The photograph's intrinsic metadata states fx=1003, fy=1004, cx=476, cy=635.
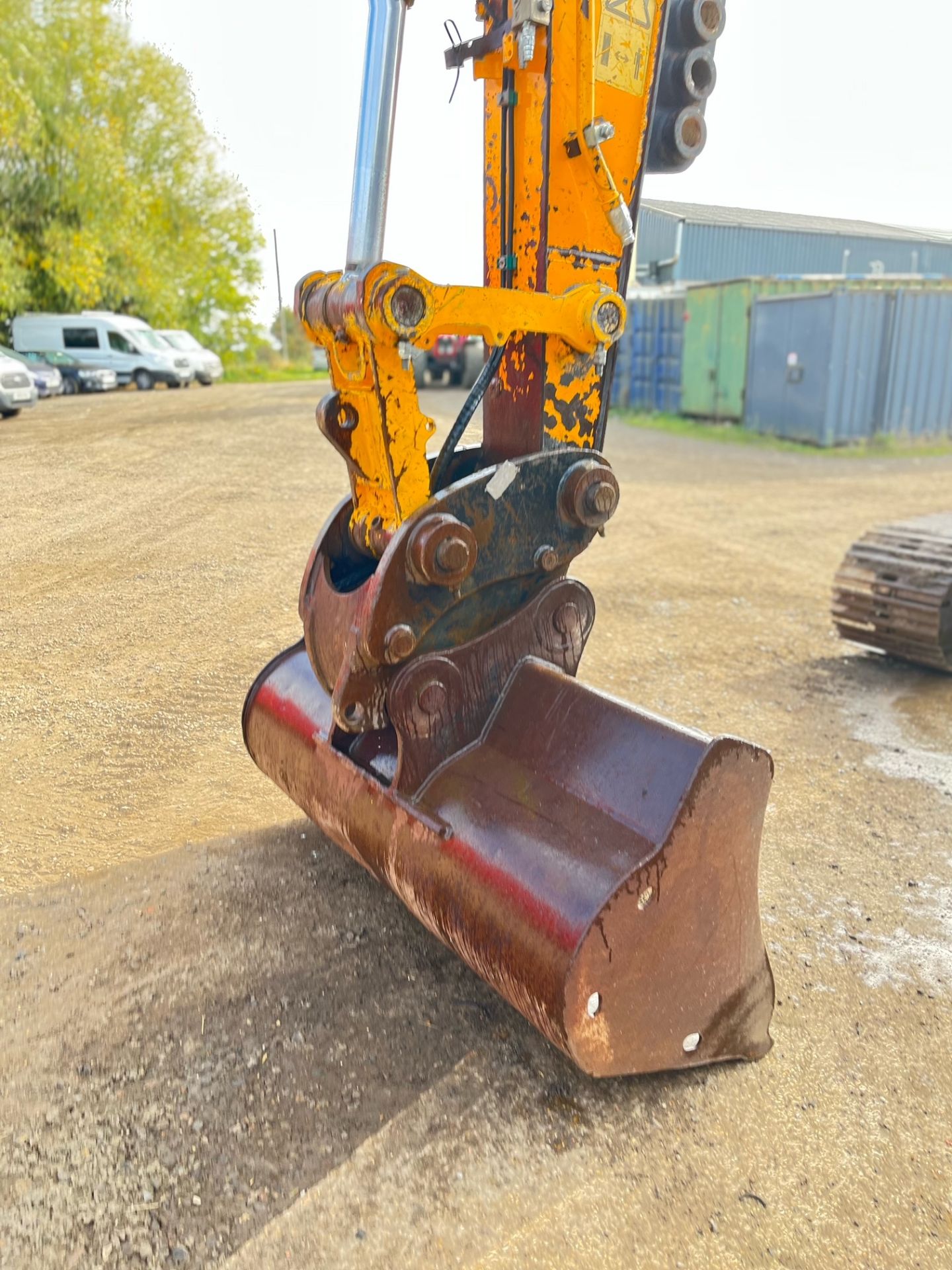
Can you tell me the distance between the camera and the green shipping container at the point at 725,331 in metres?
15.8

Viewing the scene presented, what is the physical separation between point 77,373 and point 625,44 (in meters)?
22.0

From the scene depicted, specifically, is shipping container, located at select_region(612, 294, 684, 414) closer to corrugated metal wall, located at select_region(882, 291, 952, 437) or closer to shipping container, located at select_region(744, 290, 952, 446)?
shipping container, located at select_region(744, 290, 952, 446)

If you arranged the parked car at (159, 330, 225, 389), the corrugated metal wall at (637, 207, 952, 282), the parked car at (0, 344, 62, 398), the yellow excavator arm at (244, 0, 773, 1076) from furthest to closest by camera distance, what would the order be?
the parked car at (159, 330, 225, 389)
the corrugated metal wall at (637, 207, 952, 282)
the parked car at (0, 344, 62, 398)
the yellow excavator arm at (244, 0, 773, 1076)

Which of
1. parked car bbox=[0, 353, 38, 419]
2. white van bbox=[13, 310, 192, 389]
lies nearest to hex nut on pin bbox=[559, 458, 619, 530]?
parked car bbox=[0, 353, 38, 419]

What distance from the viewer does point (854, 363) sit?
14.8 metres

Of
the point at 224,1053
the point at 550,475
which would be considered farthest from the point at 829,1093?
the point at 550,475

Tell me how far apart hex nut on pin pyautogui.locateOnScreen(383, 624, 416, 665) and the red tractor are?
19855mm

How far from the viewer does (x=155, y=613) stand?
6.17m

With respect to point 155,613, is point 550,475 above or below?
above

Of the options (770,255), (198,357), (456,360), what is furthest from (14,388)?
(770,255)

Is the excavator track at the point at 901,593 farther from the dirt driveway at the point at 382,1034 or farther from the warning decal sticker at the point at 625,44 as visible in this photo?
the warning decal sticker at the point at 625,44

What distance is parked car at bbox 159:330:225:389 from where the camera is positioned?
24.1 metres

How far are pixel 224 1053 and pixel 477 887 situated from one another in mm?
771

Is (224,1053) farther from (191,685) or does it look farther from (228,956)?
(191,685)
